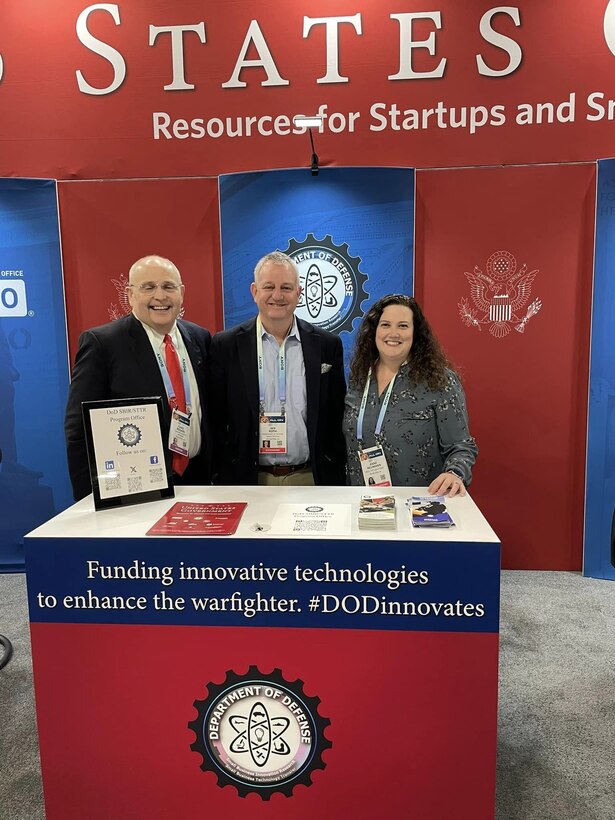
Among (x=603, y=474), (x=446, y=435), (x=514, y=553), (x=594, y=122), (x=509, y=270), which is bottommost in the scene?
(x=514, y=553)

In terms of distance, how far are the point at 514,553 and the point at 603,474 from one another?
2.36 ft

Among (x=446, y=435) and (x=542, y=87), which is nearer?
(x=446, y=435)

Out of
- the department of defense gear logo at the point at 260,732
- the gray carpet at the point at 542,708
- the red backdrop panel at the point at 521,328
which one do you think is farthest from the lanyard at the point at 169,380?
the red backdrop panel at the point at 521,328

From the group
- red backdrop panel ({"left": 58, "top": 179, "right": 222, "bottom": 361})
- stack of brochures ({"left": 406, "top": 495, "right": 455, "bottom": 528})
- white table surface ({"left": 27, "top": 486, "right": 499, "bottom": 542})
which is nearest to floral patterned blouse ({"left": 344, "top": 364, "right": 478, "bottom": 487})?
white table surface ({"left": 27, "top": 486, "right": 499, "bottom": 542})

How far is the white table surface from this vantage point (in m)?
1.58

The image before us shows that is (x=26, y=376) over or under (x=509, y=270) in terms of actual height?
under

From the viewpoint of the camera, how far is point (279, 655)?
1.60m

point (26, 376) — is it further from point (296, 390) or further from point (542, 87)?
point (542, 87)

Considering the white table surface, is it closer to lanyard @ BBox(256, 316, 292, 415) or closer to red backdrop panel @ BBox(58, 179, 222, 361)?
lanyard @ BBox(256, 316, 292, 415)

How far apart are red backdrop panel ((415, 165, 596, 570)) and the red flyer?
2304 millimetres

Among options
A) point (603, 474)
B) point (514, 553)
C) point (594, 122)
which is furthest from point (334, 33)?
point (514, 553)

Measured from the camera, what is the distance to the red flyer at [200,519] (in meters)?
1.62

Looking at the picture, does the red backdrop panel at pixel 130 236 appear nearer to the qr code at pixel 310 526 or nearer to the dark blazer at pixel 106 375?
the dark blazer at pixel 106 375

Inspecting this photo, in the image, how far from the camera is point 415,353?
2.37 m
